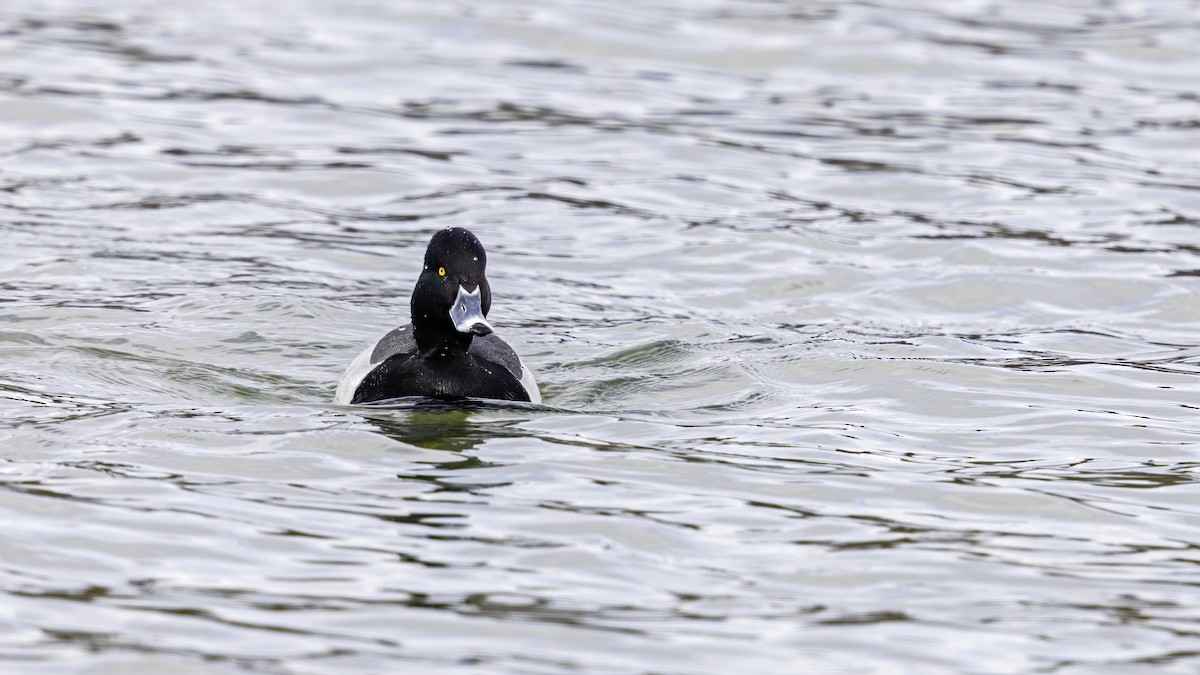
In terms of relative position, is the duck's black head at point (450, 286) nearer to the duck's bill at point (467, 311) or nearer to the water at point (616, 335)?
the duck's bill at point (467, 311)

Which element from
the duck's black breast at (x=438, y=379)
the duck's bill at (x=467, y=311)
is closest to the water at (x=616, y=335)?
the duck's black breast at (x=438, y=379)

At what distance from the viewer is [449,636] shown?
577 cm

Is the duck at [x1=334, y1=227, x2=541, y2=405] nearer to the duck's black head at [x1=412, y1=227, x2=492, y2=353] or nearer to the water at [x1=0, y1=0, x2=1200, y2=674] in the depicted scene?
the duck's black head at [x1=412, y1=227, x2=492, y2=353]

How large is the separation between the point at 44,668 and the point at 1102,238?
1033 cm

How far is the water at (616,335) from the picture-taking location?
19.9 ft

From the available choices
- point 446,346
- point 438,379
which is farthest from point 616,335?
point 438,379

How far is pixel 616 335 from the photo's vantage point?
37.7 ft

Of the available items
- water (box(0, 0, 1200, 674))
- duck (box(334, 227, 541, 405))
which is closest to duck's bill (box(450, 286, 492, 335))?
duck (box(334, 227, 541, 405))

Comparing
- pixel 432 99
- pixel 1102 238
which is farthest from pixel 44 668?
pixel 432 99

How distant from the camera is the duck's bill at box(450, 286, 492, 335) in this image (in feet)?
28.6

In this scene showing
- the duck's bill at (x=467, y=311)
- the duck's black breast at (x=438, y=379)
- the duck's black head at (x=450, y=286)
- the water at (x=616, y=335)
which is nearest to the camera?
the water at (x=616, y=335)

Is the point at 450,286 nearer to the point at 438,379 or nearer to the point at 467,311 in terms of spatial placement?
the point at 467,311

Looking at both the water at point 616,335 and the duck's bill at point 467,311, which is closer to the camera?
the water at point 616,335

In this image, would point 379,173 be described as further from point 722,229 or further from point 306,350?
point 306,350
